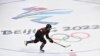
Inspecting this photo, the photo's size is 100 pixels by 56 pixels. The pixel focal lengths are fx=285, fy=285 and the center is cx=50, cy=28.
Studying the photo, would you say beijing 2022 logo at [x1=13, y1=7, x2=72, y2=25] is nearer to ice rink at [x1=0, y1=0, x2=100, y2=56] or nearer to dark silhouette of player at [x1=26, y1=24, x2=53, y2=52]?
ice rink at [x1=0, y1=0, x2=100, y2=56]

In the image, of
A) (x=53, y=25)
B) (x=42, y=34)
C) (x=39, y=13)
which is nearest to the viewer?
(x=42, y=34)

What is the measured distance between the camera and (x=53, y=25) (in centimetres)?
258

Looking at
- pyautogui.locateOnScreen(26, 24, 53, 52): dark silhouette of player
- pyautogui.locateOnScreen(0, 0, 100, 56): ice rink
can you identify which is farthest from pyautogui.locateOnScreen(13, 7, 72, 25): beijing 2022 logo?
pyautogui.locateOnScreen(26, 24, 53, 52): dark silhouette of player

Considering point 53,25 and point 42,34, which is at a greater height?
point 42,34

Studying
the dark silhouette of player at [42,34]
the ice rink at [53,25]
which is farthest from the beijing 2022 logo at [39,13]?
the dark silhouette of player at [42,34]

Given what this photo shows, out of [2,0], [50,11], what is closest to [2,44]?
[50,11]

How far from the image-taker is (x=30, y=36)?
229 cm

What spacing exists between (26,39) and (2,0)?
1.58 m

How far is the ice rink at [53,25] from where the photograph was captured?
6.70 ft

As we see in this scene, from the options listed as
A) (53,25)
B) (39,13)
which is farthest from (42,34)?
(39,13)

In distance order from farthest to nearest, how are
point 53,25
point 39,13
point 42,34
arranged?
point 39,13, point 53,25, point 42,34

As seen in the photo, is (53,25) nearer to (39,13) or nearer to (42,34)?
(39,13)

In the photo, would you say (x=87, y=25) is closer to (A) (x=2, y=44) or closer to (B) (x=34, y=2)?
(A) (x=2, y=44)

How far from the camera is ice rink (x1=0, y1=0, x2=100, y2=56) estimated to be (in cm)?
204
